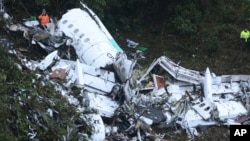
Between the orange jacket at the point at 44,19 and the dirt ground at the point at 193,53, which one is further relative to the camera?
the dirt ground at the point at 193,53

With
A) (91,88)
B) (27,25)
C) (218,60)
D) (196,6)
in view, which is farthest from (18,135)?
(196,6)

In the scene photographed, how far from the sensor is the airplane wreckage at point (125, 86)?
11.0 m

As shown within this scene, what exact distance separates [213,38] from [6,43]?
6254 millimetres

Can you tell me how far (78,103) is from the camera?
10664 mm

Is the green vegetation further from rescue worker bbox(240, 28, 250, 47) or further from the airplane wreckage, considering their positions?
rescue worker bbox(240, 28, 250, 47)

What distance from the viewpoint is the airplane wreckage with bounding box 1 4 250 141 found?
11.0 meters

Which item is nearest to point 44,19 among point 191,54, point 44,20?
point 44,20

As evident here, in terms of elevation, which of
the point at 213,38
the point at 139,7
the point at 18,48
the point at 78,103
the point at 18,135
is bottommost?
the point at 18,135

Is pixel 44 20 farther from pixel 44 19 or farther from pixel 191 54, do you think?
pixel 191 54

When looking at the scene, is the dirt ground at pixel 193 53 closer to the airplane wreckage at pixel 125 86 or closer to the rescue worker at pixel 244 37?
the rescue worker at pixel 244 37

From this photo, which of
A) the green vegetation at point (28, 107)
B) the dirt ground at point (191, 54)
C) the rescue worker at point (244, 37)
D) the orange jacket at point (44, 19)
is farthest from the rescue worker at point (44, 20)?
the rescue worker at point (244, 37)

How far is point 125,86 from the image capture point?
38.1ft

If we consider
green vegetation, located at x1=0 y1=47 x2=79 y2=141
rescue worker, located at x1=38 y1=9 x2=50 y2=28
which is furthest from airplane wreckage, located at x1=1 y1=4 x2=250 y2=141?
green vegetation, located at x1=0 y1=47 x2=79 y2=141

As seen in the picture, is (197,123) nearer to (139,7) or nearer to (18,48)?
(18,48)
